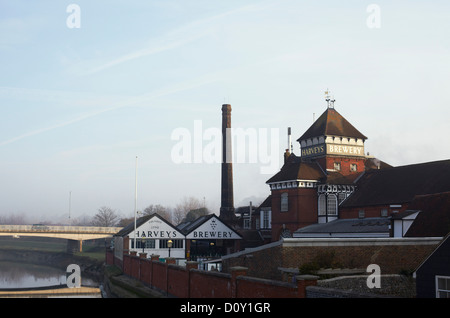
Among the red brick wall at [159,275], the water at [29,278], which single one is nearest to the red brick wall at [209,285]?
the red brick wall at [159,275]

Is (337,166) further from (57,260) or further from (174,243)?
(57,260)

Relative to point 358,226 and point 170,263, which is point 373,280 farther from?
point 358,226

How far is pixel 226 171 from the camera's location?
3049 inches

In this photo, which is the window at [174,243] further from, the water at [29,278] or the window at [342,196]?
the window at [342,196]

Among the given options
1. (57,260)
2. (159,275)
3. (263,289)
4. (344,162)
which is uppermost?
(344,162)

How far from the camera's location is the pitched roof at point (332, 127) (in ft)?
193

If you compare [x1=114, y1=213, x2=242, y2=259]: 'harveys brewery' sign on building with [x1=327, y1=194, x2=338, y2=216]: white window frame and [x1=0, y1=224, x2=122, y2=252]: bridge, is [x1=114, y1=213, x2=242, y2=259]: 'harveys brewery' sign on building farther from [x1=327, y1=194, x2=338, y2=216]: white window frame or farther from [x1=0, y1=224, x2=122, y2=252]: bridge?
[x1=0, y1=224, x2=122, y2=252]: bridge

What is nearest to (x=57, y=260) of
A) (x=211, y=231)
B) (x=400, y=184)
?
(x=211, y=231)

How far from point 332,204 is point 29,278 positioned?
4542 cm

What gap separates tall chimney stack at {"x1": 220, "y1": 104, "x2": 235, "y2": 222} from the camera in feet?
254

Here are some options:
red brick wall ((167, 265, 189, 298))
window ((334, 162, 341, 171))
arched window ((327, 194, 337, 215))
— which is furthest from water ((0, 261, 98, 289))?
window ((334, 162, 341, 171))

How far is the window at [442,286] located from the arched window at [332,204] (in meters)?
34.6

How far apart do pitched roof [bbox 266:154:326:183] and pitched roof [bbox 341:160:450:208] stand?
14.6ft
